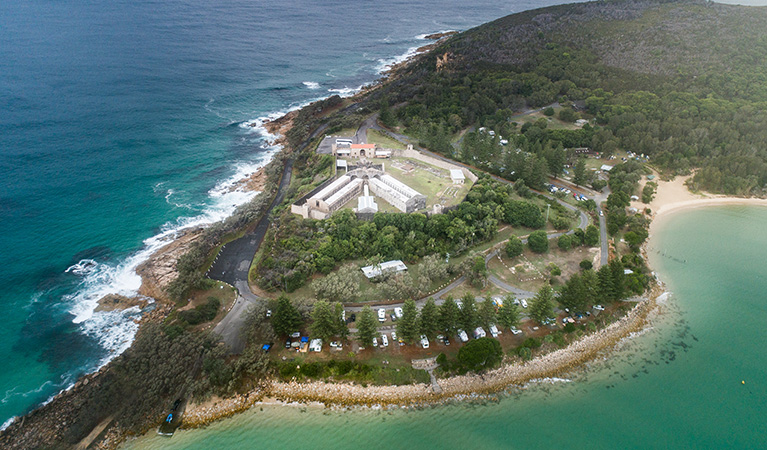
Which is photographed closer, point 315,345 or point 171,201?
point 315,345

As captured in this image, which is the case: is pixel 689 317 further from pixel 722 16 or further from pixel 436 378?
pixel 722 16

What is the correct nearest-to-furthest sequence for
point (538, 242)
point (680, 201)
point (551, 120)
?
point (538, 242) → point (680, 201) → point (551, 120)

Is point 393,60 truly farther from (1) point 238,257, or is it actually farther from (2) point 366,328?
(2) point 366,328

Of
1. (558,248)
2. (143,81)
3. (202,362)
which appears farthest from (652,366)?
(143,81)

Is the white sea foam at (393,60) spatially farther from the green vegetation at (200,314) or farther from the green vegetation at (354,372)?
the green vegetation at (354,372)

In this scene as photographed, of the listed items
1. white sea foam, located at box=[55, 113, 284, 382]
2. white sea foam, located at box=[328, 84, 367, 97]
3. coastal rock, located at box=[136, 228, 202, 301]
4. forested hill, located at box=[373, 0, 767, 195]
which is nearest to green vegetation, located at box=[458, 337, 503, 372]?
white sea foam, located at box=[55, 113, 284, 382]

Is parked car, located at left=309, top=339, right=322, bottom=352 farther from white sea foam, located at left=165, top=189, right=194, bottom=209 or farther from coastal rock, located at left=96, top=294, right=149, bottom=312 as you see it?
white sea foam, located at left=165, top=189, right=194, bottom=209

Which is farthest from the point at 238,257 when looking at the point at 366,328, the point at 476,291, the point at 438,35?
the point at 438,35
